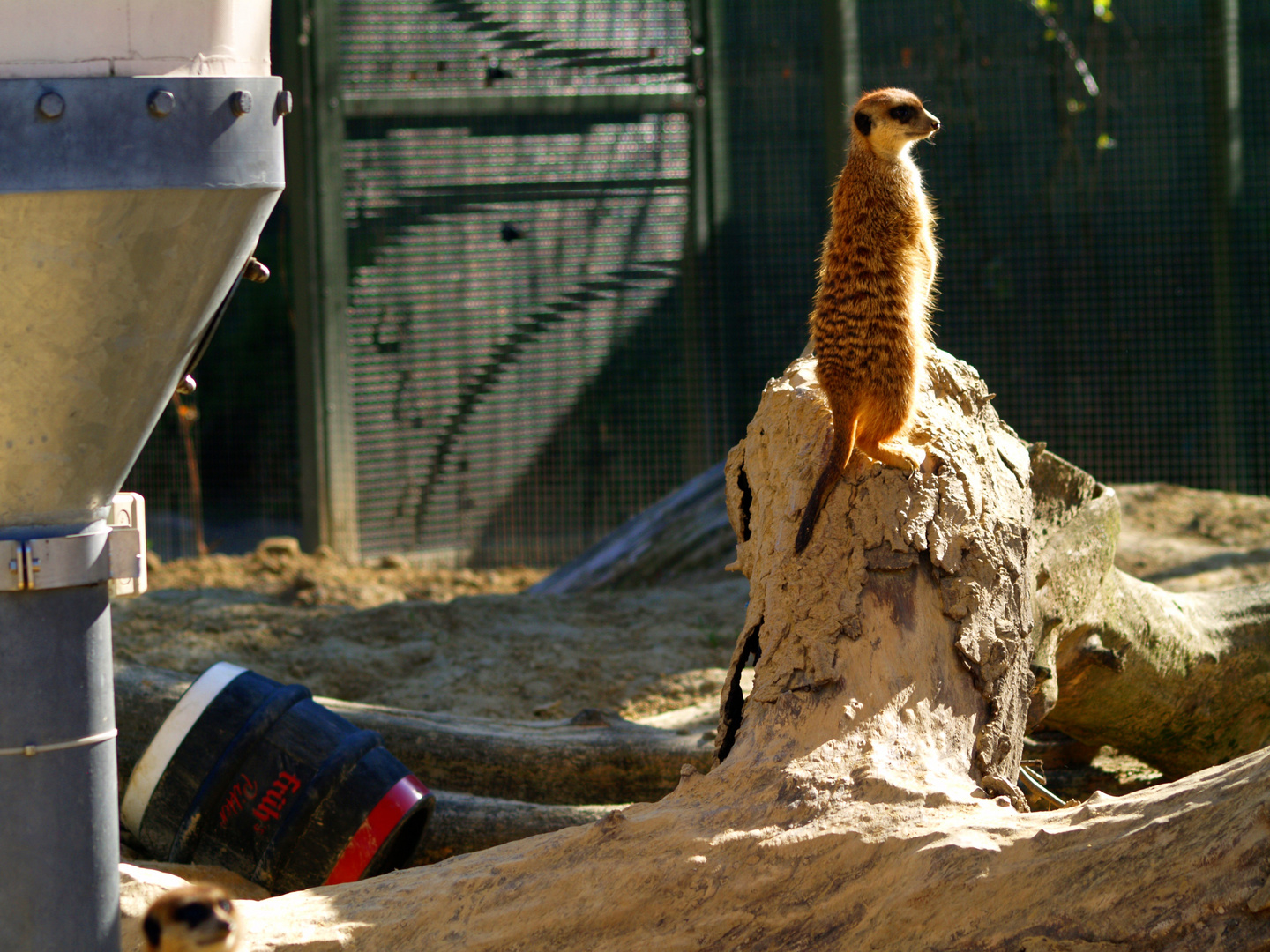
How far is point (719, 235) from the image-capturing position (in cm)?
674

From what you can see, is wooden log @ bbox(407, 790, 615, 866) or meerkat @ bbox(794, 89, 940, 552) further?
wooden log @ bbox(407, 790, 615, 866)

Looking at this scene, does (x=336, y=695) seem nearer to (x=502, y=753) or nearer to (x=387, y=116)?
(x=502, y=753)

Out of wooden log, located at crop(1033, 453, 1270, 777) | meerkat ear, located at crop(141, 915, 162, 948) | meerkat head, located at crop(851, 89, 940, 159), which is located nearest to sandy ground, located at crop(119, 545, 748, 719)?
wooden log, located at crop(1033, 453, 1270, 777)

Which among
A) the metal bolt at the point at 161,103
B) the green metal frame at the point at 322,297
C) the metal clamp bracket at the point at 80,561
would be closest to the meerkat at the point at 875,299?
the metal clamp bracket at the point at 80,561

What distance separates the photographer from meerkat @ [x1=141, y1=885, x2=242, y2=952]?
1.67 m

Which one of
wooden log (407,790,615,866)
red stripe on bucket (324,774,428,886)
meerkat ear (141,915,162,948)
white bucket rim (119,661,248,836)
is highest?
meerkat ear (141,915,162,948)

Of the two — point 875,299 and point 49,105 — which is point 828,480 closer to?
point 875,299

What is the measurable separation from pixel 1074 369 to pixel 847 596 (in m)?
4.90

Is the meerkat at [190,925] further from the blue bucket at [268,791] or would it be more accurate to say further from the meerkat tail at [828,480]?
the meerkat tail at [828,480]

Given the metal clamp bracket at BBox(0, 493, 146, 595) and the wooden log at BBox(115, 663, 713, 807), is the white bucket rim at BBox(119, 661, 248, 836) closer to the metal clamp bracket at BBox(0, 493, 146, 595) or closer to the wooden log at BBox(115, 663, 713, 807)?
the wooden log at BBox(115, 663, 713, 807)

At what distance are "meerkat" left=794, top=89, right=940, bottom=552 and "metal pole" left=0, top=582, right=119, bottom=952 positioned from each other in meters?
1.23

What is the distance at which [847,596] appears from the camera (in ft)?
7.30

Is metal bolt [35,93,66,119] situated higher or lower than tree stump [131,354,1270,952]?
higher

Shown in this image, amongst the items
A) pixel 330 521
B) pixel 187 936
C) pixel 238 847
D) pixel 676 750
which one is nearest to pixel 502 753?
pixel 676 750
